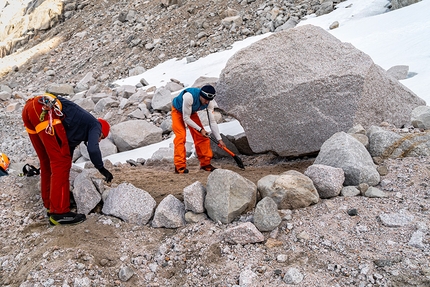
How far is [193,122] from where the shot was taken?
209 inches

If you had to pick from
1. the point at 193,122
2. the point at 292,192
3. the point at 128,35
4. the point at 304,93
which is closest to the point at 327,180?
the point at 292,192

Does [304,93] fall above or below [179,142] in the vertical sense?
above

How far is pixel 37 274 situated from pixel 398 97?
16.3ft

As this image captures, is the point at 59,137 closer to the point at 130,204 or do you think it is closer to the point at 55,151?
the point at 55,151

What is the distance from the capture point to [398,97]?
5188mm

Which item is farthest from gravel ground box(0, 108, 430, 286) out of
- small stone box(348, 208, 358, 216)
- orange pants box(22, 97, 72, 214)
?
orange pants box(22, 97, 72, 214)

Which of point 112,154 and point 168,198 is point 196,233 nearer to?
point 168,198

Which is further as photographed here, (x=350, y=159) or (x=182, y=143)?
(x=182, y=143)

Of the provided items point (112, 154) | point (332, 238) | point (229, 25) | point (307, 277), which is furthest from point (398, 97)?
point (229, 25)

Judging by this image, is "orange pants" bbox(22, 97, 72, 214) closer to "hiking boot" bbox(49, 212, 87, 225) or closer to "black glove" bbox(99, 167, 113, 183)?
"hiking boot" bbox(49, 212, 87, 225)

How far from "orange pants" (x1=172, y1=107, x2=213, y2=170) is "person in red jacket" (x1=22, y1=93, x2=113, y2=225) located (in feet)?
5.15

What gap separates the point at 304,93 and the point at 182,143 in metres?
1.91

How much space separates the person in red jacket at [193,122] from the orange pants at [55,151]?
1854mm

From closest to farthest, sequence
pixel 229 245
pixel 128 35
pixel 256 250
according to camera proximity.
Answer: pixel 256 250, pixel 229 245, pixel 128 35
